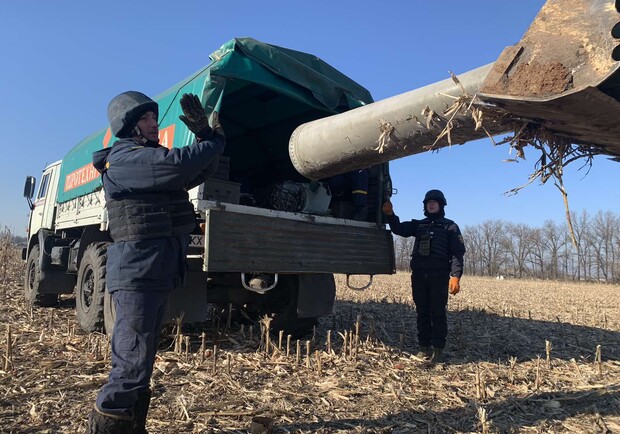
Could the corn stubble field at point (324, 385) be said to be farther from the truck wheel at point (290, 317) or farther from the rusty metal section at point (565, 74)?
the rusty metal section at point (565, 74)

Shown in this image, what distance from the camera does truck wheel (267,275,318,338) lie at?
19.1ft

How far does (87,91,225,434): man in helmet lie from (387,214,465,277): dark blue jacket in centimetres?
329

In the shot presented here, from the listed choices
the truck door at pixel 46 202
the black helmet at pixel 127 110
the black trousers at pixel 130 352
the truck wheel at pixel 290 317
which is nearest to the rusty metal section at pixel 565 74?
the black helmet at pixel 127 110

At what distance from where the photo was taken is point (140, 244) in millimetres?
2650

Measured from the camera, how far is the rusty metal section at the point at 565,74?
2309 mm

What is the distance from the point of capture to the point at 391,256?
5680 mm

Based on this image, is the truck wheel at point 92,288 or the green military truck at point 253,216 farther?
the truck wheel at point 92,288

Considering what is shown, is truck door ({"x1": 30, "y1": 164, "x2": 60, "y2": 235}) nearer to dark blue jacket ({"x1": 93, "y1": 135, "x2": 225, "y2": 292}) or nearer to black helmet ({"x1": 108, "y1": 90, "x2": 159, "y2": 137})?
black helmet ({"x1": 108, "y1": 90, "x2": 159, "y2": 137})

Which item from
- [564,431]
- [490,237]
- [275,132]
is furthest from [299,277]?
[490,237]

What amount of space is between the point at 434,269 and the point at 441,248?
254mm

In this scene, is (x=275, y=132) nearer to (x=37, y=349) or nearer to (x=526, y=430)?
(x=37, y=349)

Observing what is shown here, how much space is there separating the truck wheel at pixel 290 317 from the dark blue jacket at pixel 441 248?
58.6 inches

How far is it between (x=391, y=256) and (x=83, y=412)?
3668mm

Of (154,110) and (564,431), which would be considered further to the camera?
(564,431)
